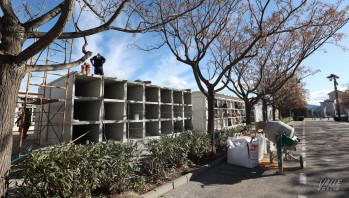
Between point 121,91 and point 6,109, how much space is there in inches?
280

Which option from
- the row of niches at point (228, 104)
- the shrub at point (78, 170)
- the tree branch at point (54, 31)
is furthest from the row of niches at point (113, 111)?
the row of niches at point (228, 104)

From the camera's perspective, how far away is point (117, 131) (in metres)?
10.7

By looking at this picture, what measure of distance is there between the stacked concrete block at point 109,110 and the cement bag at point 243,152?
15.0 feet

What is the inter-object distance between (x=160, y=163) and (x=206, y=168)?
1871 mm

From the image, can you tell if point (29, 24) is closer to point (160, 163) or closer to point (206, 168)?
point (160, 163)

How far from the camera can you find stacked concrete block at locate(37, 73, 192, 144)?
29.8ft

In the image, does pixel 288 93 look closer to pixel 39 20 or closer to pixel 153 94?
pixel 153 94

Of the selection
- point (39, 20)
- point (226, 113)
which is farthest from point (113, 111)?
point (226, 113)

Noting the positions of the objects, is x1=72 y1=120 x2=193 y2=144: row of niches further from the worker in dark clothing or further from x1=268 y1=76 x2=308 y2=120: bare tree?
x1=268 y1=76 x2=308 y2=120: bare tree

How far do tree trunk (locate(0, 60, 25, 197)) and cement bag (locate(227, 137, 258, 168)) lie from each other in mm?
6114

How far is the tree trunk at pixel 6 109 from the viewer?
3610 millimetres

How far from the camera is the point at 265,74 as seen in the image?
67.9 feet

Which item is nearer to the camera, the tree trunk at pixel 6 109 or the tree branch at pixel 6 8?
the tree trunk at pixel 6 109

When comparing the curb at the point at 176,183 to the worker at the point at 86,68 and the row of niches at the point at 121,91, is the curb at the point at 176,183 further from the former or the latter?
the worker at the point at 86,68
